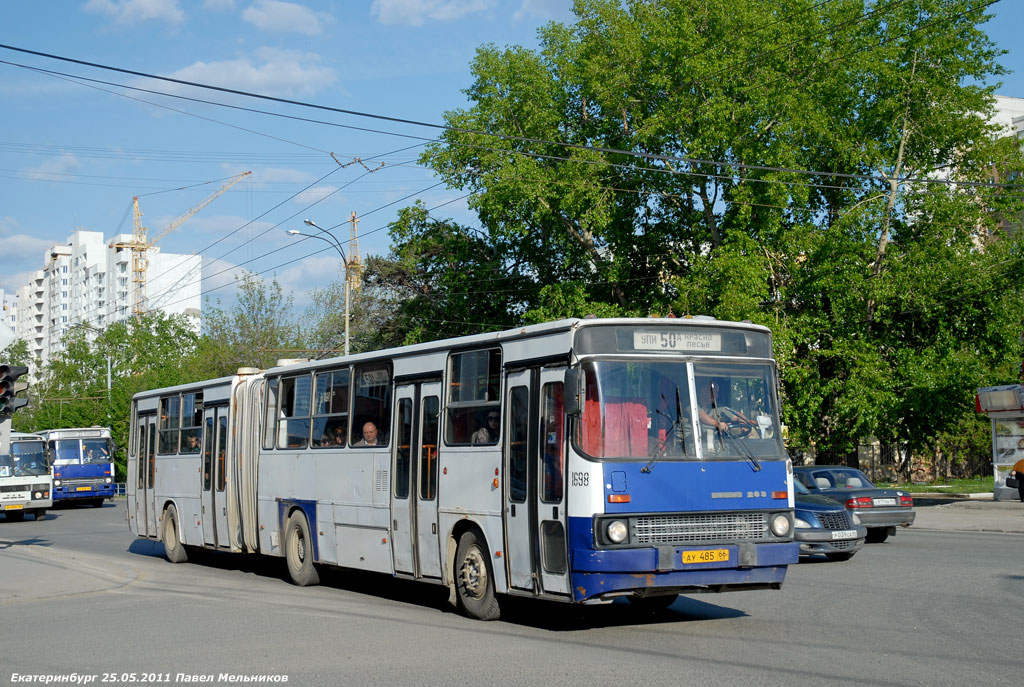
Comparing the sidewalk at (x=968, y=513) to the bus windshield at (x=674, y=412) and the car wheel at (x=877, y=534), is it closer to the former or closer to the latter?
the car wheel at (x=877, y=534)

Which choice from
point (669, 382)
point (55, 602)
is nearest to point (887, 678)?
point (669, 382)

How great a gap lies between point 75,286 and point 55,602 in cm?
18675

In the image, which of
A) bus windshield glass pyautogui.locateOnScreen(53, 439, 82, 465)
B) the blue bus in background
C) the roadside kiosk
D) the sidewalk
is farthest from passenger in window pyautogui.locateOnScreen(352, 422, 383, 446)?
bus windshield glass pyautogui.locateOnScreen(53, 439, 82, 465)

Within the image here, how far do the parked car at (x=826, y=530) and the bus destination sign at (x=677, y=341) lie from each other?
7.24 metres

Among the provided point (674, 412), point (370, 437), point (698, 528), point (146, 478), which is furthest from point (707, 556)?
point (146, 478)

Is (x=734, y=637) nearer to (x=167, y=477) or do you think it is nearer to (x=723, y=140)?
(x=167, y=477)

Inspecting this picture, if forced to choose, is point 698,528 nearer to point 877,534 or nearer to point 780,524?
point 780,524

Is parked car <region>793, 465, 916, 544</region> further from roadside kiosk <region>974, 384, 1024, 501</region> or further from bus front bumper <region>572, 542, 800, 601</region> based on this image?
roadside kiosk <region>974, 384, 1024, 501</region>

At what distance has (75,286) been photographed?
621 ft

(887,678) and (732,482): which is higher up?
(732,482)

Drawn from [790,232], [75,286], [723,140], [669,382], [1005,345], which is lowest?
[669,382]

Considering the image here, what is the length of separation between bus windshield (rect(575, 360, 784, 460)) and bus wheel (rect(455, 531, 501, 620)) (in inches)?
84.9

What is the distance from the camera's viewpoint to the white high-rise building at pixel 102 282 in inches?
6757

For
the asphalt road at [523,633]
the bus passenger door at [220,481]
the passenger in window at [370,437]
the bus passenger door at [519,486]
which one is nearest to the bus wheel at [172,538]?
the bus passenger door at [220,481]
